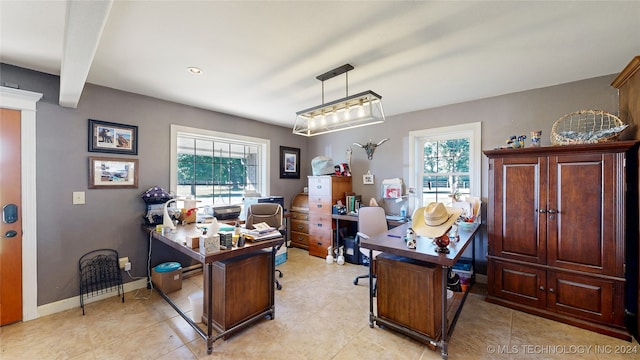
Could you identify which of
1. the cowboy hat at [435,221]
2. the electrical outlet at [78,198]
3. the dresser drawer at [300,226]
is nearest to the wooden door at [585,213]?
the cowboy hat at [435,221]

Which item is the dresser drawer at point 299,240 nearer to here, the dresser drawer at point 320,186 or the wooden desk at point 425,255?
the dresser drawer at point 320,186

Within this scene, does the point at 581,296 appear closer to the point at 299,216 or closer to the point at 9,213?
the point at 299,216

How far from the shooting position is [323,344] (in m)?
2.02

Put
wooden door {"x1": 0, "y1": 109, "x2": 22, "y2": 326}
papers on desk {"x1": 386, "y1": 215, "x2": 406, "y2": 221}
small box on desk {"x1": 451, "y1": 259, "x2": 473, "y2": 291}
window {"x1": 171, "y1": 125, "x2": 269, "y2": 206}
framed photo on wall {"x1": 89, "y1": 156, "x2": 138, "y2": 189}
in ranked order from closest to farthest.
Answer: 1. wooden door {"x1": 0, "y1": 109, "x2": 22, "y2": 326}
2. framed photo on wall {"x1": 89, "y1": 156, "x2": 138, "y2": 189}
3. small box on desk {"x1": 451, "y1": 259, "x2": 473, "y2": 291}
4. window {"x1": 171, "y1": 125, "x2": 269, "y2": 206}
5. papers on desk {"x1": 386, "y1": 215, "x2": 406, "y2": 221}

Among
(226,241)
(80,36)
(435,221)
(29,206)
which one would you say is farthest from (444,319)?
(29,206)

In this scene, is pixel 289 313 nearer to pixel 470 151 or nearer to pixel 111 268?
pixel 111 268

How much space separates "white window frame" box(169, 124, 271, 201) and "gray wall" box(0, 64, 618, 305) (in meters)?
0.07

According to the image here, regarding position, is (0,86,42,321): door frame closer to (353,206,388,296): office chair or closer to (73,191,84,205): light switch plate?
(73,191,84,205): light switch plate

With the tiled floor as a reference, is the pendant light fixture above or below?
above

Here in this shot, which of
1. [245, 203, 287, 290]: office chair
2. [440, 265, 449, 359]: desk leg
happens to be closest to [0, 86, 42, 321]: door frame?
[245, 203, 287, 290]: office chair

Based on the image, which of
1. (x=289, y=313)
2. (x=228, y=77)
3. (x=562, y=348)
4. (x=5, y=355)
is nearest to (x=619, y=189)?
(x=562, y=348)

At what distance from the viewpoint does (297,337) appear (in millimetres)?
2100

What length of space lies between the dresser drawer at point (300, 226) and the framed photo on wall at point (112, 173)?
2648mm

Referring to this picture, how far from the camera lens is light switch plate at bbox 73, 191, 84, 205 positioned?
2.63 meters
